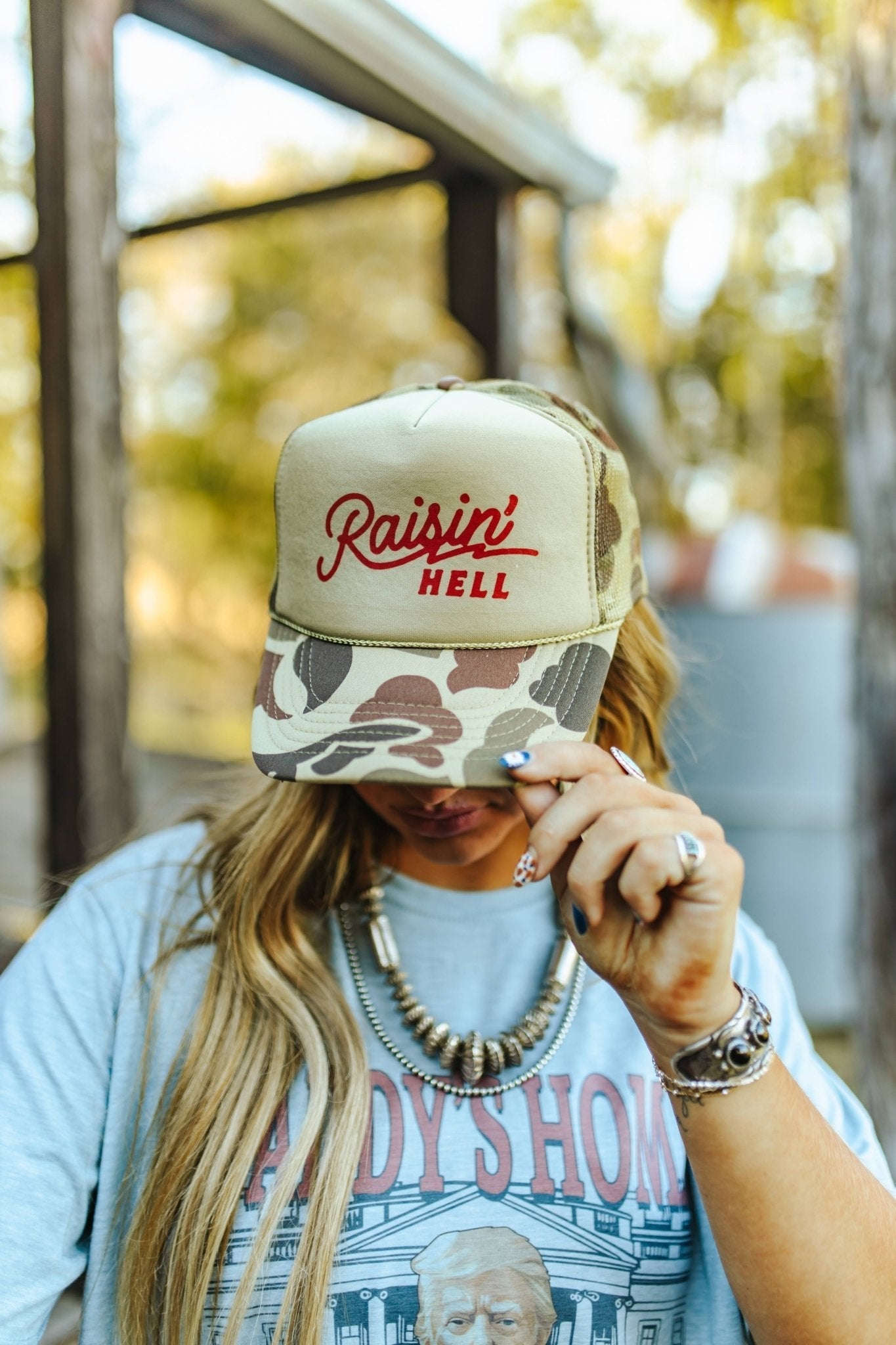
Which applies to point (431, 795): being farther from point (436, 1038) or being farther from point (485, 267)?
point (485, 267)

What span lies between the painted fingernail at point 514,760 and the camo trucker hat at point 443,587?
0.02 m

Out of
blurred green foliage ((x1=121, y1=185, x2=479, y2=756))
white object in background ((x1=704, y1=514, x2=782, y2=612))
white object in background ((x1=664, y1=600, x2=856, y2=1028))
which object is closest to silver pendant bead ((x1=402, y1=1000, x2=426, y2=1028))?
white object in background ((x1=664, y1=600, x2=856, y2=1028))

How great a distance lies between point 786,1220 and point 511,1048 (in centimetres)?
36

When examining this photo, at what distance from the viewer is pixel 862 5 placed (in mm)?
2533

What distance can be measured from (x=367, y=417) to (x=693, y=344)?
46.5 feet

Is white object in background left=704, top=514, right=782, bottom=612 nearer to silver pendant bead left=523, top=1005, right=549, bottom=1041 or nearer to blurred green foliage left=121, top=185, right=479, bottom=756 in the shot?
silver pendant bead left=523, top=1005, right=549, bottom=1041

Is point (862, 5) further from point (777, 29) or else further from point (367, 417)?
point (777, 29)

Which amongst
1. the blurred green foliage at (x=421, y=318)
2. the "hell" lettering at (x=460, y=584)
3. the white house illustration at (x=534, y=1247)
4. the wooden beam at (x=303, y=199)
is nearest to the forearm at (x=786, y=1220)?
the white house illustration at (x=534, y=1247)

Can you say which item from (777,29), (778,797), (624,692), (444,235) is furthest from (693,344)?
(624,692)

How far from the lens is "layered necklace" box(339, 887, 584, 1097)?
129 centimetres

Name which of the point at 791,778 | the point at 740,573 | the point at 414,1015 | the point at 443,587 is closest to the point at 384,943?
the point at 414,1015

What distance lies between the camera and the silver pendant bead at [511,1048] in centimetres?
130

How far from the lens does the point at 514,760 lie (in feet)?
3.43

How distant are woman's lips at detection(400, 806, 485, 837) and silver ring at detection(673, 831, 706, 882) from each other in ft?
1.02
